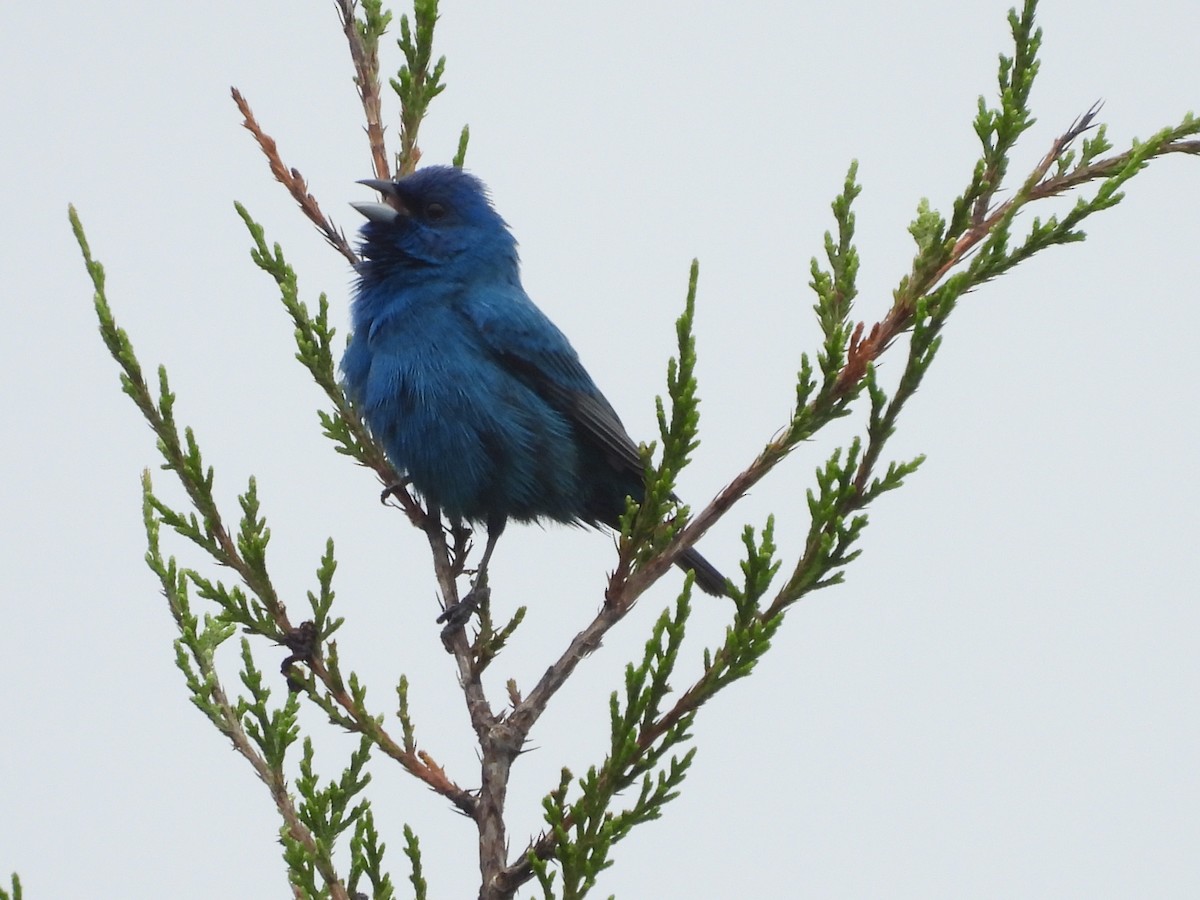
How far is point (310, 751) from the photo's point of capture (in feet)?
12.3

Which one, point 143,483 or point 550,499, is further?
point 550,499

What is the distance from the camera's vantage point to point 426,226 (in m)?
6.00

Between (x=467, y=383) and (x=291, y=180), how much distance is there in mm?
1072

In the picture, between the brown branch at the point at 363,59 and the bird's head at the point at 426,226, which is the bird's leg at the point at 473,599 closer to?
the bird's head at the point at 426,226

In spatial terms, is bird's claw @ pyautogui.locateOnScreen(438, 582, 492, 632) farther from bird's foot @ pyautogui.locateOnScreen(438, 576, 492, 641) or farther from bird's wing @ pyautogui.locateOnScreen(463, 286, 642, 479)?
bird's wing @ pyautogui.locateOnScreen(463, 286, 642, 479)

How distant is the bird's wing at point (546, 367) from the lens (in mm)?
5785

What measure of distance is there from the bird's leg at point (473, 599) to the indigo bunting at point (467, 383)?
29mm

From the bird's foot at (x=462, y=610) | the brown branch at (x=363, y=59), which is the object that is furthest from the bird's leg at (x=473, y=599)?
the brown branch at (x=363, y=59)

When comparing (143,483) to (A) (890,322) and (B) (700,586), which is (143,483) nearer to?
(A) (890,322)

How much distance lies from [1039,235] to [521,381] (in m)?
2.82

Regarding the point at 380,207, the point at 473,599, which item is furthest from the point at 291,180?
the point at 473,599

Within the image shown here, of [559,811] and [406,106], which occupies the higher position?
[406,106]

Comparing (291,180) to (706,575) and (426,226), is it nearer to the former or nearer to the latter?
(426,226)

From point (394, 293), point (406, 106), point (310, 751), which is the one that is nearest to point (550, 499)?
point (394, 293)
